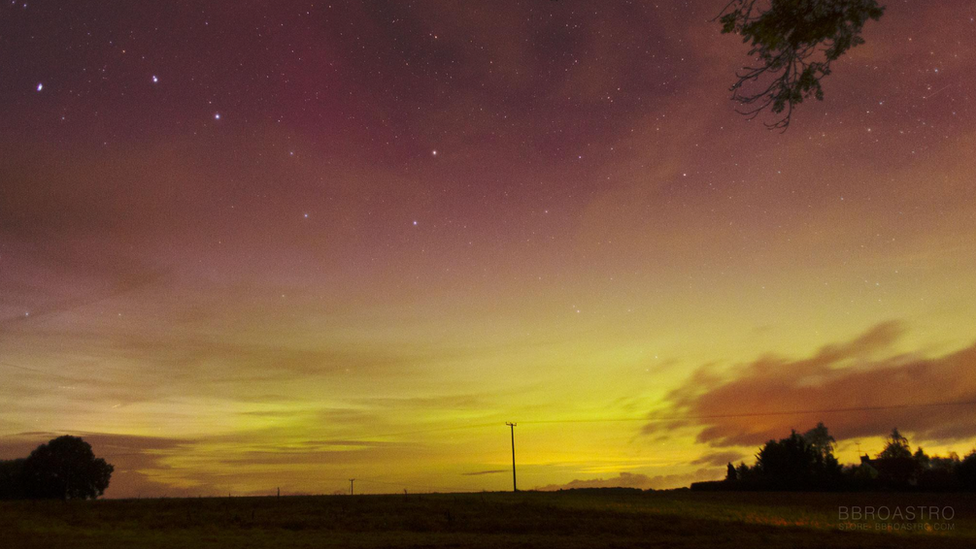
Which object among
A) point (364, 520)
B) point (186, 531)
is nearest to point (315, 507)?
point (364, 520)

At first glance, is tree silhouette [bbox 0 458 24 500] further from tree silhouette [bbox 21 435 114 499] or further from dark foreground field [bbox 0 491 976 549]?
dark foreground field [bbox 0 491 976 549]

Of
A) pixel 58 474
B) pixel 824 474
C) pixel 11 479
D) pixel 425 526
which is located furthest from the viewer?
pixel 11 479

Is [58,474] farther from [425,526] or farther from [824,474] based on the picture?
[824,474]

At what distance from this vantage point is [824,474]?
276ft

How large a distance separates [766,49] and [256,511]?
51.8 m

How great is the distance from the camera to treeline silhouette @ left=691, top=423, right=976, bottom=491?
75312mm

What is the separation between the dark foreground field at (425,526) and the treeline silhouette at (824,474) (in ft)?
61.8

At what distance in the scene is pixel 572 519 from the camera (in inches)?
1629

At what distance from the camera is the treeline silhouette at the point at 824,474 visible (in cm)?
7531

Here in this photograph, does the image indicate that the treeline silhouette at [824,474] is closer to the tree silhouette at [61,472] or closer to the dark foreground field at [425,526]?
the dark foreground field at [425,526]

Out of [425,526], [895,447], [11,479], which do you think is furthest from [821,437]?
[11,479]

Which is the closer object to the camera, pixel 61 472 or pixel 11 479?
pixel 61 472

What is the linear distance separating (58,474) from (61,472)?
48 cm

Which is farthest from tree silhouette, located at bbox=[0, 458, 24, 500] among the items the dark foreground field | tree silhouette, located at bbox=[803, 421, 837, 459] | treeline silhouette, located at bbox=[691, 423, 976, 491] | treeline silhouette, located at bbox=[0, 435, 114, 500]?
tree silhouette, located at bbox=[803, 421, 837, 459]
